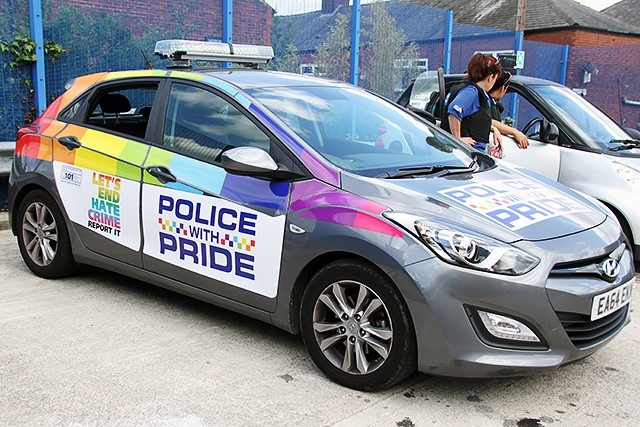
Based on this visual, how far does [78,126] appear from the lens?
473 centimetres

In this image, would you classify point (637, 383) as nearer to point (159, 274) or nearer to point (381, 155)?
point (381, 155)

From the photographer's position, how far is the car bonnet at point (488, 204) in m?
3.16

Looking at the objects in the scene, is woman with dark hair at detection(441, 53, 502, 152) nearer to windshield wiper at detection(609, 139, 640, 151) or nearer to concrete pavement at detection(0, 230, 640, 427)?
windshield wiper at detection(609, 139, 640, 151)

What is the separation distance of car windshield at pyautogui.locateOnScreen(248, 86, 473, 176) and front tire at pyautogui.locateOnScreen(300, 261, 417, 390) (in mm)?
619

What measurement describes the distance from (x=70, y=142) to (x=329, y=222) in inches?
91.0

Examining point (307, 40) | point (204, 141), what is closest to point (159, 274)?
point (204, 141)

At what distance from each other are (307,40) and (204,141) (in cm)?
650

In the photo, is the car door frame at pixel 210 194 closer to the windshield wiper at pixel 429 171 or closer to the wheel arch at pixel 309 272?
the wheel arch at pixel 309 272

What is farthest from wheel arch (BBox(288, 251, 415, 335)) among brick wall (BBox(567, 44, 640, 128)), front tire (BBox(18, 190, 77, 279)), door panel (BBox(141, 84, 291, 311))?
brick wall (BBox(567, 44, 640, 128))

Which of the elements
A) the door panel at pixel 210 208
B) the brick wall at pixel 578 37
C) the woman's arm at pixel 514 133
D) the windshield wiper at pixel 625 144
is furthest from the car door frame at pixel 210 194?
the brick wall at pixel 578 37

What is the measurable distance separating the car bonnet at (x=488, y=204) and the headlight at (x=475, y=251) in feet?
0.21

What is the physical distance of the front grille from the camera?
3056mm

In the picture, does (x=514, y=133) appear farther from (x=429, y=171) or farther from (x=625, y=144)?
(x=429, y=171)

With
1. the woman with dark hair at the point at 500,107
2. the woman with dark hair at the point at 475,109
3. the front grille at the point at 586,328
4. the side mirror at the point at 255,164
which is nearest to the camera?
the front grille at the point at 586,328
